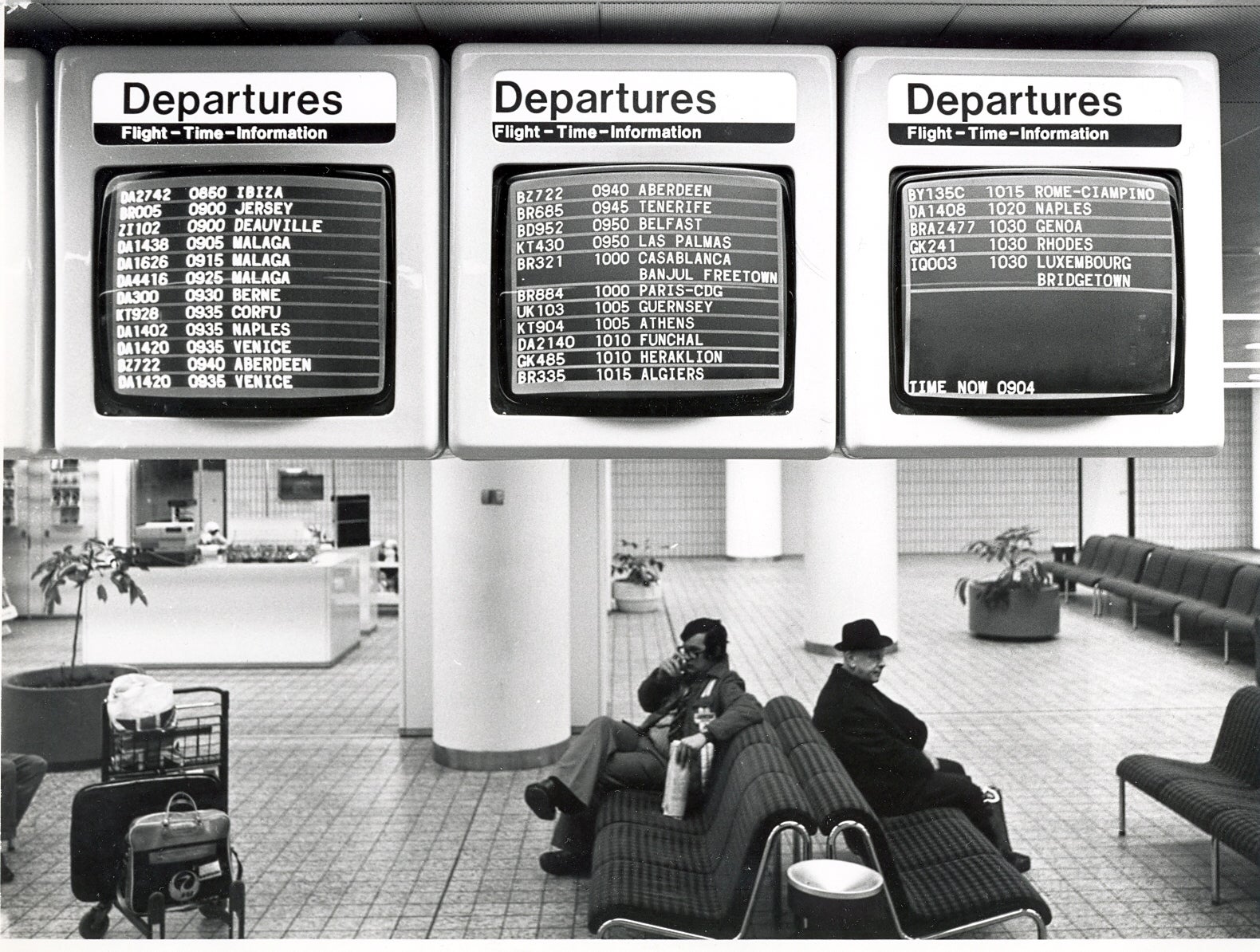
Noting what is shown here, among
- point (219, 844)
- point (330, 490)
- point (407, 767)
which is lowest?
point (407, 767)

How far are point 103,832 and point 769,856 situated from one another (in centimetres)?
292

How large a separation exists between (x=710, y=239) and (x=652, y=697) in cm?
489

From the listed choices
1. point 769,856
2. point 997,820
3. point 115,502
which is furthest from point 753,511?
point 769,856

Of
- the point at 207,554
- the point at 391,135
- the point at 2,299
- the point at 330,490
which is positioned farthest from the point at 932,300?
the point at 330,490

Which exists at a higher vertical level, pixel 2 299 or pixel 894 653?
pixel 2 299

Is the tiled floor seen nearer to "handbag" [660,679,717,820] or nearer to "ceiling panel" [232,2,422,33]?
"handbag" [660,679,717,820]

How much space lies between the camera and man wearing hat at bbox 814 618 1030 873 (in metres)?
5.05

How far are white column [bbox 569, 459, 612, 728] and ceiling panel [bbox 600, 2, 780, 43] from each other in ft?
21.1

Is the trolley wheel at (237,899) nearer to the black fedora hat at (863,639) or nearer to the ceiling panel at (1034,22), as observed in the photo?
the black fedora hat at (863,639)

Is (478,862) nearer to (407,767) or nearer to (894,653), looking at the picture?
(407,767)

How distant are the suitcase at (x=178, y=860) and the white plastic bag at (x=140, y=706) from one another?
80cm

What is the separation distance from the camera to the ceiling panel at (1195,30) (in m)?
1.67

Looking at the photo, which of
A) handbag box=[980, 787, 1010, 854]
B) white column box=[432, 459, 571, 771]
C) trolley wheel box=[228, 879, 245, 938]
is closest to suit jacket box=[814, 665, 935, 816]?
handbag box=[980, 787, 1010, 854]

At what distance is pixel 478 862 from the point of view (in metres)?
5.48
